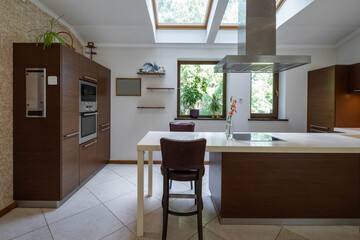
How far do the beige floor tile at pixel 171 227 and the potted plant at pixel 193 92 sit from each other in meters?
2.24

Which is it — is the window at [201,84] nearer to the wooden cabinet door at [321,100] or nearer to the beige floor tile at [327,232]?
the wooden cabinet door at [321,100]

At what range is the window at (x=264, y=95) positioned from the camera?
13.8 ft

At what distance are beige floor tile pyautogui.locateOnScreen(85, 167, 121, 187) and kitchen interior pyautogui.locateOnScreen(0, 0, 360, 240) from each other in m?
0.04

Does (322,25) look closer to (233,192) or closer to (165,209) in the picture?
(233,192)

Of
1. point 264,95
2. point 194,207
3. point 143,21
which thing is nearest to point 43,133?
point 194,207

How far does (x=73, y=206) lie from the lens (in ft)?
7.80

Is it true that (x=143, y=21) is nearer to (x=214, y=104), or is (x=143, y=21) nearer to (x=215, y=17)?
(x=215, y=17)

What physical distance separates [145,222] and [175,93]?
8.34ft

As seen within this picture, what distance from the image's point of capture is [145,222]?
2082 millimetres

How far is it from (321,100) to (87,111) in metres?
4.02

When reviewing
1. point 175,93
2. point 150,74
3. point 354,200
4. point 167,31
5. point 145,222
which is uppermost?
point 167,31

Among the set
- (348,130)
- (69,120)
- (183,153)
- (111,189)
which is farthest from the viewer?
(348,130)

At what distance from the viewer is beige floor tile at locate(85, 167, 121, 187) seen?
3125 millimetres

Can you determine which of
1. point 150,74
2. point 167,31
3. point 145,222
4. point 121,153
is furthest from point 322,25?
point 121,153
